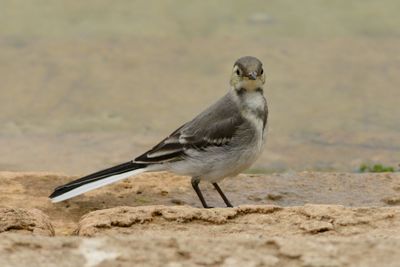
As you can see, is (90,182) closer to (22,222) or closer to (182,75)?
(22,222)

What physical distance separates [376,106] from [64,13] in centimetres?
533

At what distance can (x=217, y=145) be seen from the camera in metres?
7.97

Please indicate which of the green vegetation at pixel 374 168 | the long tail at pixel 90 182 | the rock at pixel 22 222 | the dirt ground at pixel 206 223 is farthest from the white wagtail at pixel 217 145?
the green vegetation at pixel 374 168

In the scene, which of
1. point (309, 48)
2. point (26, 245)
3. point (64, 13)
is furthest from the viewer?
point (64, 13)

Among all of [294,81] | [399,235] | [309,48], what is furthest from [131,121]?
[399,235]

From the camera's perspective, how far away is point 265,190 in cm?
860

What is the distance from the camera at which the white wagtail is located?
788cm

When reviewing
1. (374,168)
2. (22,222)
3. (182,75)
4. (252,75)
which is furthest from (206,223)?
(182,75)

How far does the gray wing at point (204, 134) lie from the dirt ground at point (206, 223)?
1.35ft

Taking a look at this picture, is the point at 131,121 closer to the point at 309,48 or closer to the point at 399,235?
the point at 309,48

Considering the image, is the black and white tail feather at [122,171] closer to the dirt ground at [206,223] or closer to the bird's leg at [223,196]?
the dirt ground at [206,223]

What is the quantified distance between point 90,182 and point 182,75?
241 inches

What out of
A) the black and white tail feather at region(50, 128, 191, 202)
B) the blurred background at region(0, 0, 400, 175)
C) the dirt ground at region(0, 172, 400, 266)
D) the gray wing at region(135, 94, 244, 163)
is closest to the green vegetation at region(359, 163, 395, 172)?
the blurred background at region(0, 0, 400, 175)

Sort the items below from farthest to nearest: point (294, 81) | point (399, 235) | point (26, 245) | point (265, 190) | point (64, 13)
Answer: point (64, 13), point (294, 81), point (265, 190), point (399, 235), point (26, 245)
